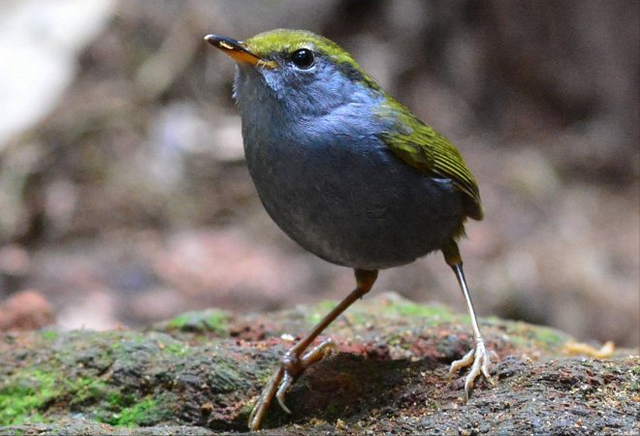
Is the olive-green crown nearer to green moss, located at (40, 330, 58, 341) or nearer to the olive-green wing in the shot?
the olive-green wing

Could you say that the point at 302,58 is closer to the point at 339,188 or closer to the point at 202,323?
the point at 339,188

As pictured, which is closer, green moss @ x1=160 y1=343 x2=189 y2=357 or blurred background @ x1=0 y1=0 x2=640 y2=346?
green moss @ x1=160 y1=343 x2=189 y2=357

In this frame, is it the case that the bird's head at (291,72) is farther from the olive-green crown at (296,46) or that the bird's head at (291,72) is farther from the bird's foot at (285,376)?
the bird's foot at (285,376)

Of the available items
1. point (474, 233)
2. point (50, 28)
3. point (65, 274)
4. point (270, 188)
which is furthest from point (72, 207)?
point (270, 188)

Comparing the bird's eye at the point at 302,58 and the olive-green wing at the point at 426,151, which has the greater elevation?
the bird's eye at the point at 302,58

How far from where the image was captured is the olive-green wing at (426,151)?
3.76 metres

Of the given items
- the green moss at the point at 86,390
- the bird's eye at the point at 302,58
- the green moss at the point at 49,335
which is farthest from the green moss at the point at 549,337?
the green moss at the point at 49,335

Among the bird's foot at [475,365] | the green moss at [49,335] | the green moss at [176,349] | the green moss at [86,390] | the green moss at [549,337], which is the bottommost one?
the green moss at [549,337]

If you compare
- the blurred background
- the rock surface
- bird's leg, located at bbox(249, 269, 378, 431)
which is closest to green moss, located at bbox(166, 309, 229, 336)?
the rock surface

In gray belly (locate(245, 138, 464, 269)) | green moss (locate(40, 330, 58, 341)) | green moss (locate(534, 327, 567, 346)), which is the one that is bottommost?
green moss (locate(534, 327, 567, 346))

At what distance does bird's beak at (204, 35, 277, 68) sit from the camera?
358 centimetres

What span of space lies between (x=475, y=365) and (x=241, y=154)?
676 centimetres

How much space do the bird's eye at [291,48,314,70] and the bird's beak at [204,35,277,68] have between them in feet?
0.46

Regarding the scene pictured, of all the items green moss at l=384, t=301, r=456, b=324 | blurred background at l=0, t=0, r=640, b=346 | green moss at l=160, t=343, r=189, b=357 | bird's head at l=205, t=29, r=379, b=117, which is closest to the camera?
bird's head at l=205, t=29, r=379, b=117
